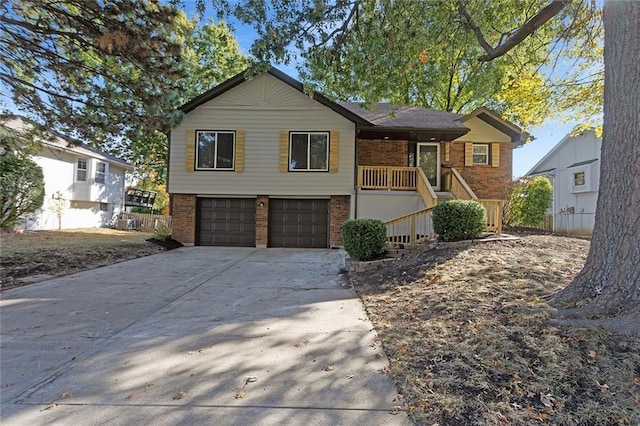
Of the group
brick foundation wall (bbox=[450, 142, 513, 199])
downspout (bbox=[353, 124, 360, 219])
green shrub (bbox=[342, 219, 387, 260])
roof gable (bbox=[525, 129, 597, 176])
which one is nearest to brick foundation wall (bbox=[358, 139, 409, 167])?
downspout (bbox=[353, 124, 360, 219])

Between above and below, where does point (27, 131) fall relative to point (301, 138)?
below

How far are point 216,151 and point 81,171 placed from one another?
11303 mm

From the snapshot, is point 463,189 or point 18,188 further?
point 18,188

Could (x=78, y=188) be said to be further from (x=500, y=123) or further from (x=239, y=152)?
(x=500, y=123)

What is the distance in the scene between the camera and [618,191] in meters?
3.83

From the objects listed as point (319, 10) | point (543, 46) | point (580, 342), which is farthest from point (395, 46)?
point (580, 342)

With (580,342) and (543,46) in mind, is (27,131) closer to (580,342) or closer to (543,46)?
(580,342)

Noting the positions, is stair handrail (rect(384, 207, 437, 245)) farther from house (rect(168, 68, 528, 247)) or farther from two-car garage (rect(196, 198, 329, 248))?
two-car garage (rect(196, 198, 329, 248))

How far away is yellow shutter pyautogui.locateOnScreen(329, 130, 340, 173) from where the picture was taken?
13.6 meters

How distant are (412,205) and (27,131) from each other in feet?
37.1

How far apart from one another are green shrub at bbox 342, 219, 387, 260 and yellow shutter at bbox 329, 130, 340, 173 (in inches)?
204

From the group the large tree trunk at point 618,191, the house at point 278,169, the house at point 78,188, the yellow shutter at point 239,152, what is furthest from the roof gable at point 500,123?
the house at point 78,188

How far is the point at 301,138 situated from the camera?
1391 centimetres

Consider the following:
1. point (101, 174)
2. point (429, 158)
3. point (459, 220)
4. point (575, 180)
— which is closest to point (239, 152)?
point (429, 158)
